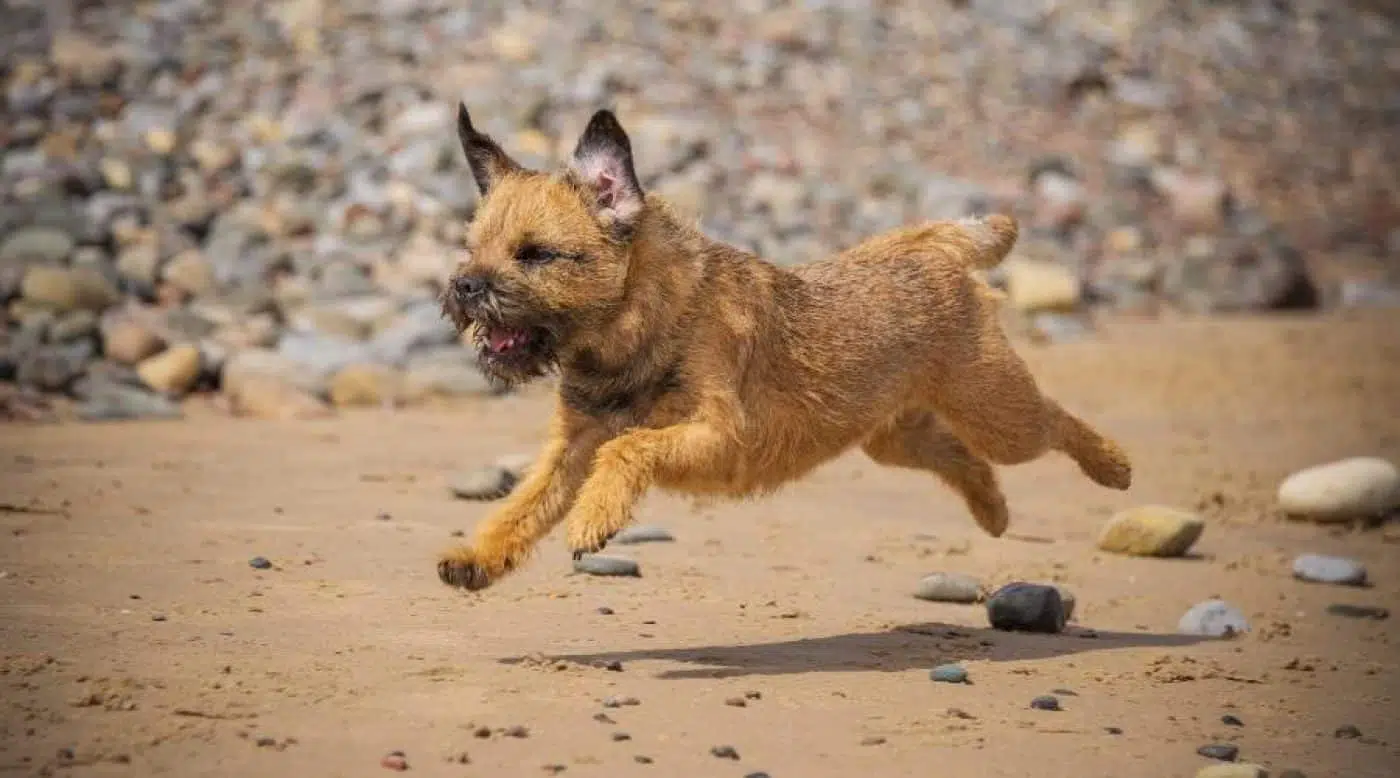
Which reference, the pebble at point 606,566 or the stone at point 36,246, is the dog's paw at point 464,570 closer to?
the pebble at point 606,566

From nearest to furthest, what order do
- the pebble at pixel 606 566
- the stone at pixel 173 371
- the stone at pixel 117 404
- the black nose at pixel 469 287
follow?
the black nose at pixel 469 287 → the pebble at pixel 606 566 → the stone at pixel 117 404 → the stone at pixel 173 371

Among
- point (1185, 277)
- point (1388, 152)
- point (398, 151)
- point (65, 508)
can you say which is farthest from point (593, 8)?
point (65, 508)

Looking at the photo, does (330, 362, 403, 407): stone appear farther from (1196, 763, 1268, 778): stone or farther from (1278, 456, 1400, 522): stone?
(1196, 763, 1268, 778): stone

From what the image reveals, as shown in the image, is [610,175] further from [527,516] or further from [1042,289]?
[1042,289]

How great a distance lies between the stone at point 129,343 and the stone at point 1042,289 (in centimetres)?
723

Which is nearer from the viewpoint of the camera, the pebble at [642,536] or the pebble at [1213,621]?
the pebble at [1213,621]

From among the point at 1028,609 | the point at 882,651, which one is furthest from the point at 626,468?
the point at 1028,609

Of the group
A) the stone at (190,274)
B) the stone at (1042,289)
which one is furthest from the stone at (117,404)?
the stone at (1042,289)

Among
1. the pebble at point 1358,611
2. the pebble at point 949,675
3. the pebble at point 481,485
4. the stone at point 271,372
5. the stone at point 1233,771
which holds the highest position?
the stone at point 271,372

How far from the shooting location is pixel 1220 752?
6.33 metres

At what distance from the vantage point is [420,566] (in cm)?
841

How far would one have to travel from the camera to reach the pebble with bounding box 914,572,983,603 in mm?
8836

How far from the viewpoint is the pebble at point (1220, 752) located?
631 cm

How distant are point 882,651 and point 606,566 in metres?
1.49
